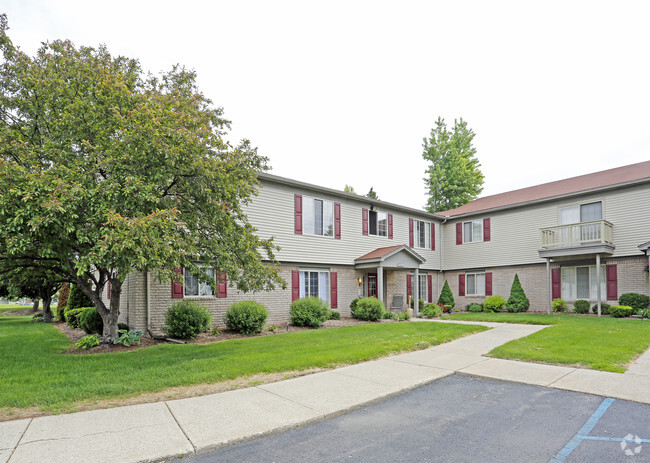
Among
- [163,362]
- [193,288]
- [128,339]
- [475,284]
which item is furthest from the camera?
[475,284]

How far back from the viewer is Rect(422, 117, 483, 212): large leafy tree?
114 feet

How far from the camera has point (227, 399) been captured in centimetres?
514

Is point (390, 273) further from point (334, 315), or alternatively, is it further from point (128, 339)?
point (128, 339)

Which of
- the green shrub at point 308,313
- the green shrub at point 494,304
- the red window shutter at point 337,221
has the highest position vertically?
the red window shutter at point 337,221

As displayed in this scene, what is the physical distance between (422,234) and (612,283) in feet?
29.5

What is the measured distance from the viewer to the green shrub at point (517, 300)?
18969mm

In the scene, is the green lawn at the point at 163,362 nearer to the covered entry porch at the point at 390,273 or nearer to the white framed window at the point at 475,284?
the covered entry porch at the point at 390,273

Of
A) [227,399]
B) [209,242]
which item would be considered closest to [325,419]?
[227,399]

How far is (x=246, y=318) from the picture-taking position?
12.3m

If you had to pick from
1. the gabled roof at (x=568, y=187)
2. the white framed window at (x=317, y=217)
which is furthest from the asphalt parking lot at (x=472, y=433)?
the gabled roof at (x=568, y=187)

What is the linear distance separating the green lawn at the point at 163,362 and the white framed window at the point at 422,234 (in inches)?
400

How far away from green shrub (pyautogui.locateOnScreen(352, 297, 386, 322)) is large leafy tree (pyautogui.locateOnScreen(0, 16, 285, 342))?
24.6 ft

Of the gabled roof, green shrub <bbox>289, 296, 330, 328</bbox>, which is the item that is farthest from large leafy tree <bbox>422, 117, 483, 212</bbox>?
green shrub <bbox>289, 296, 330, 328</bbox>

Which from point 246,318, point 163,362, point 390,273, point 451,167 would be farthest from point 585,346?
point 451,167
